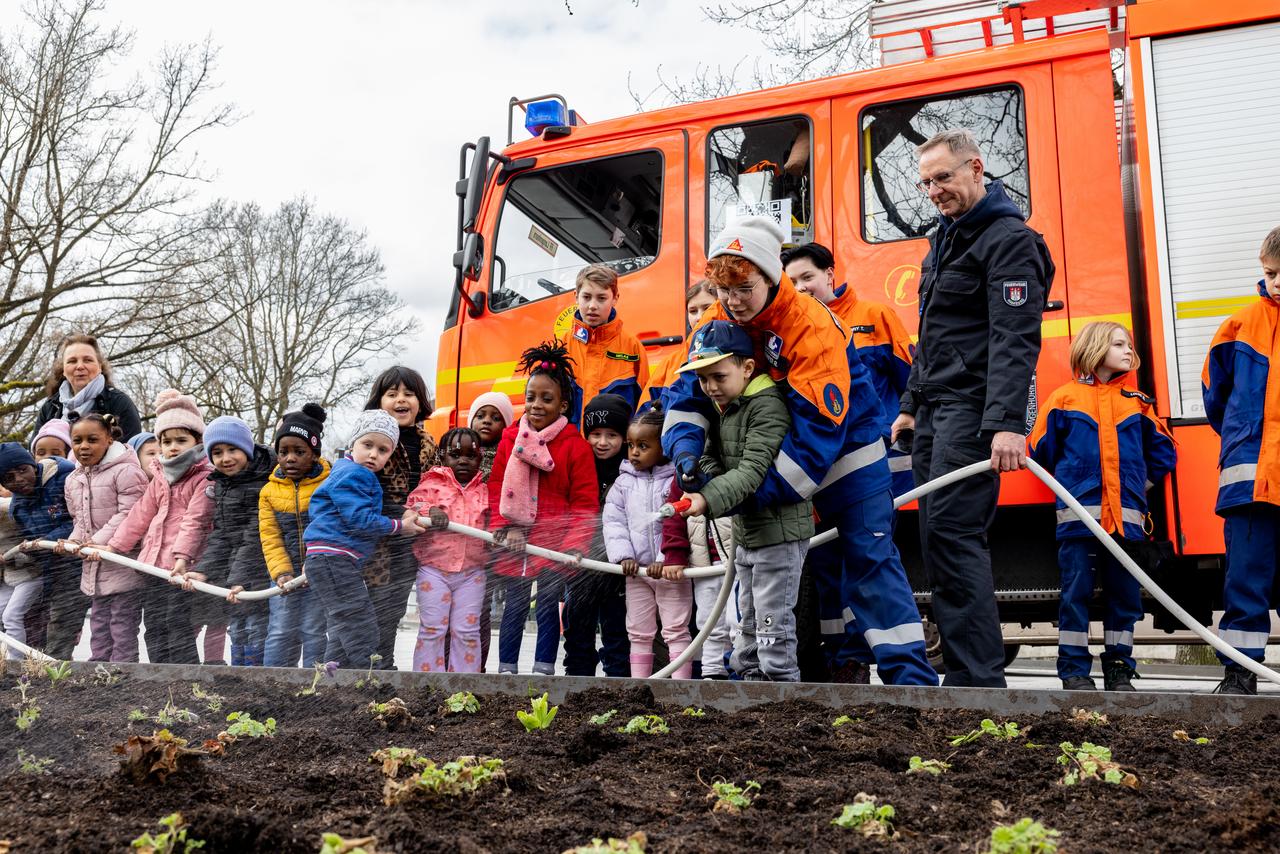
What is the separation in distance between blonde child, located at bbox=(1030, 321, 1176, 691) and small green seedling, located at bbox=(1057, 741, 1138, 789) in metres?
2.18

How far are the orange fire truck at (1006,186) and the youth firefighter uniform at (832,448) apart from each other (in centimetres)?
149

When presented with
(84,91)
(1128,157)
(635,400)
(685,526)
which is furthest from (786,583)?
(84,91)

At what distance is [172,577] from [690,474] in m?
3.16

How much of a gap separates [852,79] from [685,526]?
2.61 metres

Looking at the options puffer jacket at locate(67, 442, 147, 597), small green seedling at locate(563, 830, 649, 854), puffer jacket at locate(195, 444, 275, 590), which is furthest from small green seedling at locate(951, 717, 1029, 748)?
puffer jacket at locate(67, 442, 147, 597)

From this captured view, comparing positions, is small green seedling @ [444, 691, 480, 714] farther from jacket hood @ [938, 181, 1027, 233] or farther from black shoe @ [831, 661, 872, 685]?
jacket hood @ [938, 181, 1027, 233]

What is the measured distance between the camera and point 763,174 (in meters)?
5.63

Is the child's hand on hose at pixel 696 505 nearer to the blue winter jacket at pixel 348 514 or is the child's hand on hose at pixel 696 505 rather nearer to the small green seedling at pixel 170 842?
the small green seedling at pixel 170 842

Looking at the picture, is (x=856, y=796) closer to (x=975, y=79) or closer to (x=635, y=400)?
(x=635, y=400)

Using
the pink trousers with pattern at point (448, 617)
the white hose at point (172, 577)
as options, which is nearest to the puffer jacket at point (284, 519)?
the white hose at point (172, 577)

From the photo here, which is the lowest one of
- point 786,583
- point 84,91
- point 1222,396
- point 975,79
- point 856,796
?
point 856,796

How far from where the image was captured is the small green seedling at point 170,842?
1.77 meters

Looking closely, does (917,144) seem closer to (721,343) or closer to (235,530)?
(721,343)

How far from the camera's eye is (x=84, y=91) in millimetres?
17125
